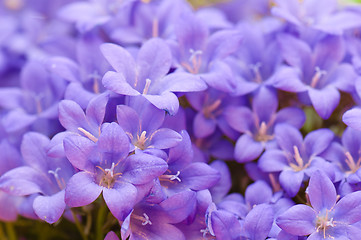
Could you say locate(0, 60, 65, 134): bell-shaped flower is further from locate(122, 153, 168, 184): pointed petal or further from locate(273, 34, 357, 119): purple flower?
locate(273, 34, 357, 119): purple flower

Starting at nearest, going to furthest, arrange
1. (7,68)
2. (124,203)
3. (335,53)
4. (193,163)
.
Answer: (124,203), (193,163), (335,53), (7,68)

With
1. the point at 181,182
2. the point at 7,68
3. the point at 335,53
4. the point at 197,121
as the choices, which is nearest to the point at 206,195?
the point at 181,182

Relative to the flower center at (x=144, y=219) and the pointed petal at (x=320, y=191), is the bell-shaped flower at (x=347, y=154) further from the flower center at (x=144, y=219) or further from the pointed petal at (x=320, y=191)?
the flower center at (x=144, y=219)

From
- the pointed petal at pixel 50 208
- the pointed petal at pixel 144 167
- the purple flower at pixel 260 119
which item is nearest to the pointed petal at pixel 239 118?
the purple flower at pixel 260 119

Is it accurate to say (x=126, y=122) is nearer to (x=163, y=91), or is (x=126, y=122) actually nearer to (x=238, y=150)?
(x=163, y=91)

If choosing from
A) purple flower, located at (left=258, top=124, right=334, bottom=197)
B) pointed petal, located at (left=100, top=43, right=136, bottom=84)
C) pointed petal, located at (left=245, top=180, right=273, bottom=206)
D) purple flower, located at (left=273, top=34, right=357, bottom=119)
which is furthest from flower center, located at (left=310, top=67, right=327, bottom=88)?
pointed petal, located at (left=100, top=43, right=136, bottom=84)

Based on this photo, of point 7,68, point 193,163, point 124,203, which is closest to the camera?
point 124,203
